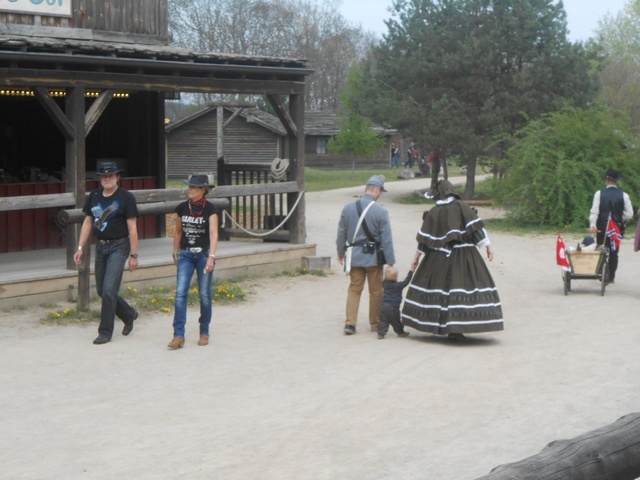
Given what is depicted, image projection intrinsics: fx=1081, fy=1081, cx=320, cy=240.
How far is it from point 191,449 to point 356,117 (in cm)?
4525

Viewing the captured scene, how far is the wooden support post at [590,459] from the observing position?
424 centimetres

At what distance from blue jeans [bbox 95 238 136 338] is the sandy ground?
28 centimetres

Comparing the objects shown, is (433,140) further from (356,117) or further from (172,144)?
(172,144)

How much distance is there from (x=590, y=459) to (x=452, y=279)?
664 cm

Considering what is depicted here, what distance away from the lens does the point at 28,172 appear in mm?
16734

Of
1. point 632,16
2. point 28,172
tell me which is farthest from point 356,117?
point 28,172

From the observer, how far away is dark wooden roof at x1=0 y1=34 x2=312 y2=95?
42.9ft

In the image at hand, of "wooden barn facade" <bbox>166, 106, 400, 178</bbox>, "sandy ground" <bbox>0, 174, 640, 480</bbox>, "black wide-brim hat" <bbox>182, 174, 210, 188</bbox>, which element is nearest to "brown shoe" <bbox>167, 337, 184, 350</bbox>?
"sandy ground" <bbox>0, 174, 640, 480</bbox>

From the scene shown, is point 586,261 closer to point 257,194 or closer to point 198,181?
point 257,194

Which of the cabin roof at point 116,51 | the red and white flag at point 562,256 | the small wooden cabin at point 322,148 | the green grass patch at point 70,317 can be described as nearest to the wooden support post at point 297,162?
the cabin roof at point 116,51

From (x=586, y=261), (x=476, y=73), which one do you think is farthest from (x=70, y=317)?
(x=476, y=73)

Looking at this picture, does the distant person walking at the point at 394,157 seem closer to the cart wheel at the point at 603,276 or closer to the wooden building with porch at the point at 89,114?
the wooden building with porch at the point at 89,114

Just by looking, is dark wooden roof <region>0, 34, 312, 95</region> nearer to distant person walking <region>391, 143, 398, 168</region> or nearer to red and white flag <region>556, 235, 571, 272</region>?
red and white flag <region>556, 235, 571, 272</region>

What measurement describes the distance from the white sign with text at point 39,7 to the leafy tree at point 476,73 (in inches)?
775
